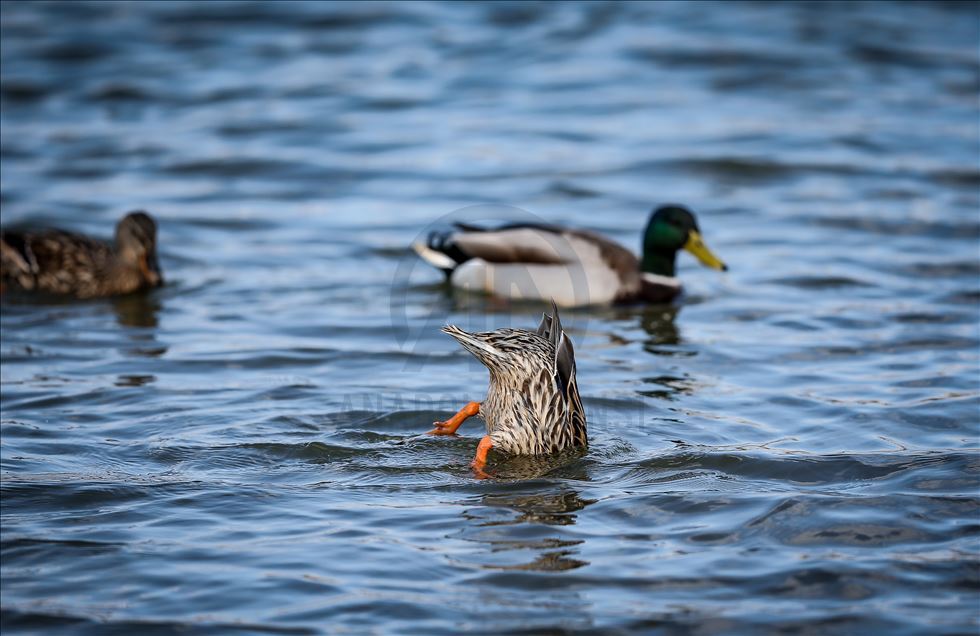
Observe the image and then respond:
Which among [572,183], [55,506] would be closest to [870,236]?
[572,183]

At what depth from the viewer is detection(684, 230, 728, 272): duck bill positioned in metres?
11.0

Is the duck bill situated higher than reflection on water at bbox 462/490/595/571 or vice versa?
the duck bill

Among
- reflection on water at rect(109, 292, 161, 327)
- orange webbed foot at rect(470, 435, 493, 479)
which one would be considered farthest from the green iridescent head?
orange webbed foot at rect(470, 435, 493, 479)

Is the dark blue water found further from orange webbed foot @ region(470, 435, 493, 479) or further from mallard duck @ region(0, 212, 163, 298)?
mallard duck @ region(0, 212, 163, 298)

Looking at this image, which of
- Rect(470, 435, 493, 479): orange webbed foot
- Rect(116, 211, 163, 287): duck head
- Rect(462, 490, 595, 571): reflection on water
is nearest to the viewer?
Rect(462, 490, 595, 571): reflection on water

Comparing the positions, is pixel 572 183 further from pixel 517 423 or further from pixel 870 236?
pixel 517 423

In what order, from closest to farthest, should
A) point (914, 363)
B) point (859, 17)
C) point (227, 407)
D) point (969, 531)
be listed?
point (969, 531) < point (227, 407) < point (914, 363) < point (859, 17)

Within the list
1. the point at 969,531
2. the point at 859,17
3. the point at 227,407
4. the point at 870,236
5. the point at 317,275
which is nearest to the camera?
the point at 969,531

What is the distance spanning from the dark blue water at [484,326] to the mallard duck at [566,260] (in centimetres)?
27

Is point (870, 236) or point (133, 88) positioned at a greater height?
point (133, 88)

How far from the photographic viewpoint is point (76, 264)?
10.5 meters

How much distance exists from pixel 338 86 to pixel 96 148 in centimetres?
424

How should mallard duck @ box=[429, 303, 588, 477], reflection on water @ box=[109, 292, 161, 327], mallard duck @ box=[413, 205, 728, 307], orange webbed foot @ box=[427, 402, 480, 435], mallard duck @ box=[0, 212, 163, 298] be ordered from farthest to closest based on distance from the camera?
mallard duck @ box=[413, 205, 728, 307]
mallard duck @ box=[0, 212, 163, 298]
reflection on water @ box=[109, 292, 161, 327]
orange webbed foot @ box=[427, 402, 480, 435]
mallard duck @ box=[429, 303, 588, 477]

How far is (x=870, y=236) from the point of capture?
12031 millimetres
